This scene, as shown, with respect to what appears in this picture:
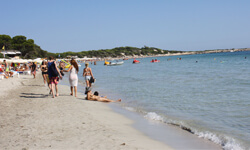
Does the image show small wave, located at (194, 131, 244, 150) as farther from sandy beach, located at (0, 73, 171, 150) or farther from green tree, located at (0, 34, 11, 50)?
green tree, located at (0, 34, 11, 50)

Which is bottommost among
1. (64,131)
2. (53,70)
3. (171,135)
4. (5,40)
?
(171,135)

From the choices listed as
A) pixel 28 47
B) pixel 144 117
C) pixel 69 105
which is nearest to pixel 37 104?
pixel 69 105

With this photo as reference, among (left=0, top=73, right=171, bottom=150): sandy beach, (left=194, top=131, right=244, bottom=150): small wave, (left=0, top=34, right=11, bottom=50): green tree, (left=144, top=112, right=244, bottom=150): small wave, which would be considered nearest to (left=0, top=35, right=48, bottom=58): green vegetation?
(left=0, top=34, right=11, bottom=50): green tree

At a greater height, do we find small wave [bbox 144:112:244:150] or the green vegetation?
the green vegetation

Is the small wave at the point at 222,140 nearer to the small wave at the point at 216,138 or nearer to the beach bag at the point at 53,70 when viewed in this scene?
the small wave at the point at 216,138

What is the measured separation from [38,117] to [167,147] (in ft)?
12.6

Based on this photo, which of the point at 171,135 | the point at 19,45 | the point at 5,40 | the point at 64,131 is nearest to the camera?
the point at 64,131

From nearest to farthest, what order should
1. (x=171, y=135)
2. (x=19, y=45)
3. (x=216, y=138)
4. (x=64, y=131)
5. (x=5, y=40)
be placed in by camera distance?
(x=64, y=131), (x=216, y=138), (x=171, y=135), (x=19, y=45), (x=5, y=40)

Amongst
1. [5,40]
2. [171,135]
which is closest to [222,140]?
[171,135]

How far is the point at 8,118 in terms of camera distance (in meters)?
6.54

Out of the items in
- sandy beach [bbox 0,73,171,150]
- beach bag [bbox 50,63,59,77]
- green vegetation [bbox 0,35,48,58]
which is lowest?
sandy beach [bbox 0,73,171,150]

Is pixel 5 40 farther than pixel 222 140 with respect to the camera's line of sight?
Yes

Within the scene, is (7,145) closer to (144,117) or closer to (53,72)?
(144,117)

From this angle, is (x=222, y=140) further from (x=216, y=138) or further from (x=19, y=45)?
(x=19, y=45)
